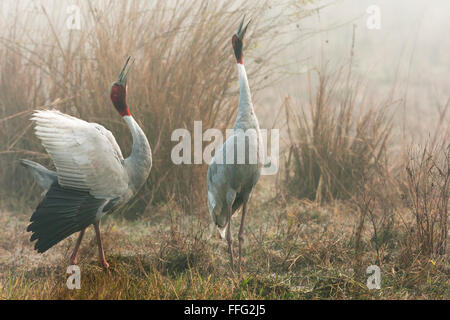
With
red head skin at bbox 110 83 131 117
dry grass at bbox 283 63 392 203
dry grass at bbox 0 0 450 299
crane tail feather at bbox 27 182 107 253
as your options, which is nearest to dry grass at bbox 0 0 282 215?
dry grass at bbox 0 0 450 299

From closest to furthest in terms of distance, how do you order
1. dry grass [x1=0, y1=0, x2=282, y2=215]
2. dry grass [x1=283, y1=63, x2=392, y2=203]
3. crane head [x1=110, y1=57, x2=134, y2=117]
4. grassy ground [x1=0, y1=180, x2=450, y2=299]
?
grassy ground [x1=0, y1=180, x2=450, y2=299]
crane head [x1=110, y1=57, x2=134, y2=117]
dry grass [x1=0, y1=0, x2=282, y2=215]
dry grass [x1=283, y1=63, x2=392, y2=203]

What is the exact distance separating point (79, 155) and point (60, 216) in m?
0.34

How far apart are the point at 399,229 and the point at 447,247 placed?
37cm

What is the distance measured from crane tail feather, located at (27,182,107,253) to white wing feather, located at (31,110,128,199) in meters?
0.05

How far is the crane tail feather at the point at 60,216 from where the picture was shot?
285 cm

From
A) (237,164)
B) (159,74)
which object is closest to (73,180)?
(237,164)

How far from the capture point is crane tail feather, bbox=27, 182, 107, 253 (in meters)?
2.85

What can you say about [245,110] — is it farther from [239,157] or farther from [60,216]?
[60,216]

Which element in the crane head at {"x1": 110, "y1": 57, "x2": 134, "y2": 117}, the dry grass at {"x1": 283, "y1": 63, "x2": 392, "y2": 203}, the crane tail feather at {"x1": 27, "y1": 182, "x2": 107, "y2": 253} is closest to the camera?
the crane tail feather at {"x1": 27, "y1": 182, "x2": 107, "y2": 253}

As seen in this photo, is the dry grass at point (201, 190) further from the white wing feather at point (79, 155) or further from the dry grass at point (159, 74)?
the white wing feather at point (79, 155)

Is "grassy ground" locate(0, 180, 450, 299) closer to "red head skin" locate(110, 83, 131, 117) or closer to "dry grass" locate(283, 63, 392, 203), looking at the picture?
"dry grass" locate(283, 63, 392, 203)

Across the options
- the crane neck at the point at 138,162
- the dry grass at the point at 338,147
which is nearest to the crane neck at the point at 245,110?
the crane neck at the point at 138,162
